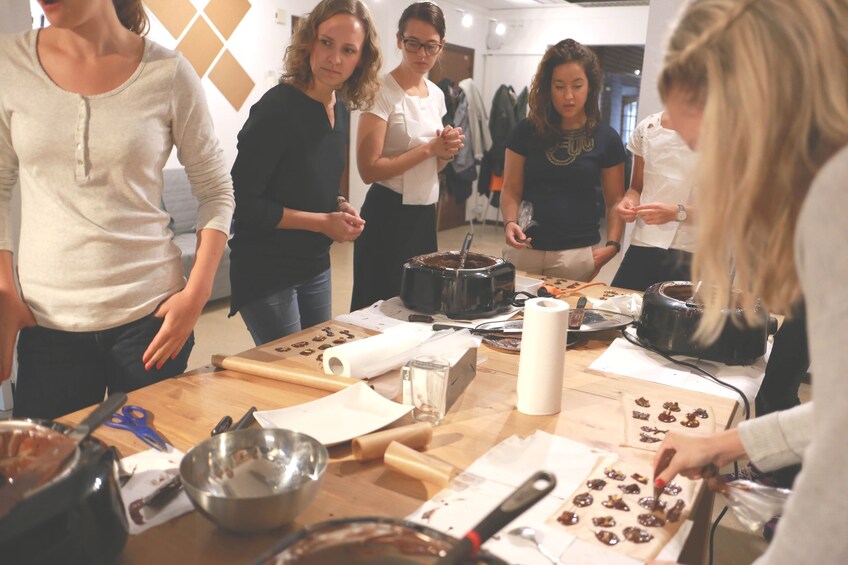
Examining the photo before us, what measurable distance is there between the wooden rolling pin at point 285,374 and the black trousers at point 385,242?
126 cm

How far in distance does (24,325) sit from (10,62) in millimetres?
536

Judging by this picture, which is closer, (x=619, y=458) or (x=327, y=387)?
(x=619, y=458)

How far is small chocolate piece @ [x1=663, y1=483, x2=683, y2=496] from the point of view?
110 centimetres

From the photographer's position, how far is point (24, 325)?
143cm

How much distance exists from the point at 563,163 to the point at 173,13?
130 inches

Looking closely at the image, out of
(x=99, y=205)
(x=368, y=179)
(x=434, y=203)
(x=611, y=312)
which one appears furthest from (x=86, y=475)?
(x=434, y=203)

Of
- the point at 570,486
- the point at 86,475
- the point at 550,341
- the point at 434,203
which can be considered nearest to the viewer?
the point at 86,475

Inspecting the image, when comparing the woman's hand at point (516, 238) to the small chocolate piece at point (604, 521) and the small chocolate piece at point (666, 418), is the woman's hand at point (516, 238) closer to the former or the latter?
the small chocolate piece at point (666, 418)

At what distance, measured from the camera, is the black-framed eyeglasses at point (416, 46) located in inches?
104

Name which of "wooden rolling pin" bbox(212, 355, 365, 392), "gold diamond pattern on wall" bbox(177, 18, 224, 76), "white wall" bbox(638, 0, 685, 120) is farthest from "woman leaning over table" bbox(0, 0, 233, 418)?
"gold diamond pattern on wall" bbox(177, 18, 224, 76)

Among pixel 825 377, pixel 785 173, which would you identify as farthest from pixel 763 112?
pixel 825 377

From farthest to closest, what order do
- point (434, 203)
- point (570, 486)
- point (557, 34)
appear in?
1. point (557, 34)
2. point (434, 203)
3. point (570, 486)

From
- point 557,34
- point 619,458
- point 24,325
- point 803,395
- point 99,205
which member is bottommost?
point 803,395

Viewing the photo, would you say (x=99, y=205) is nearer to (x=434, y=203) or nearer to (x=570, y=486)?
(x=570, y=486)
